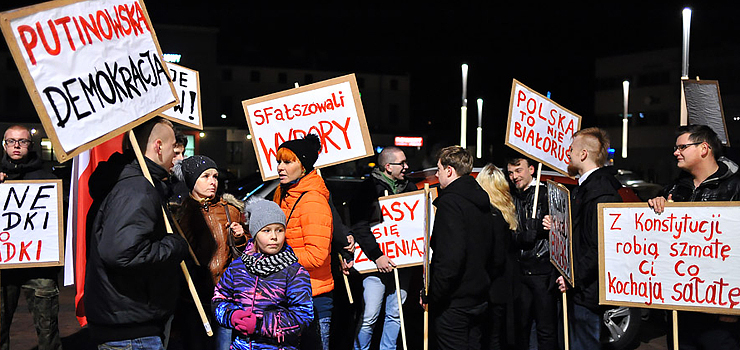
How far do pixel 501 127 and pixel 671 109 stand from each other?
14793mm

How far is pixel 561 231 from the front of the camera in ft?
16.1

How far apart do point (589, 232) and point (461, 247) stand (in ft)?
2.92

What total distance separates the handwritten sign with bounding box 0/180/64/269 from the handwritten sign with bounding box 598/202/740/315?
4068 millimetres

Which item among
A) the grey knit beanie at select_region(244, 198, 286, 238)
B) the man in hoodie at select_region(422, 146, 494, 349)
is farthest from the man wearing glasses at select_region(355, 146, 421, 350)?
the grey knit beanie at select_region(244, 198, 286, 238)

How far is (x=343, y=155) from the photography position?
563 centimetres

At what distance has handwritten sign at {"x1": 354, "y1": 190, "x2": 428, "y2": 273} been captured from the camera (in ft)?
18.9

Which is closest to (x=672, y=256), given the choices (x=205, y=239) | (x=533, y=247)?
(x=533, y=247)

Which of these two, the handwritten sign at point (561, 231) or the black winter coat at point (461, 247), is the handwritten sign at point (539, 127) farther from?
the black winter coat at point (461, 247)

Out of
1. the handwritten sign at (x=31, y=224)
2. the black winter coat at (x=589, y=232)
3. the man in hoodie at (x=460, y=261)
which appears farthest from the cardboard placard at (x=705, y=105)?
the handwritten sign at (x=31, y=224)

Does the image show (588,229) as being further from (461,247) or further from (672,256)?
(461,247)

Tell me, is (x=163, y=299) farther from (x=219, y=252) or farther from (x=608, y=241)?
A: (x=608, y=241)

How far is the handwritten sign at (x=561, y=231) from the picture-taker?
4595 millimetres

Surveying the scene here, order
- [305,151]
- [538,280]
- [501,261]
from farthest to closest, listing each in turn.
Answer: [538,280], [501,261], [305,151]

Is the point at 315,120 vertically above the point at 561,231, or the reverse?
the point at 315,120
